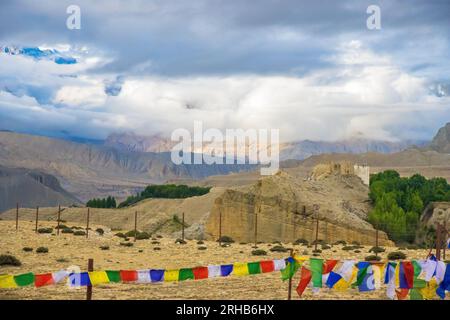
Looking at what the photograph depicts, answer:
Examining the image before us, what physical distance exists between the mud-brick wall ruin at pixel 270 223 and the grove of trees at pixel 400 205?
4.19 m

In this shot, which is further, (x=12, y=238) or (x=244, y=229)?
(x=244, y=229)

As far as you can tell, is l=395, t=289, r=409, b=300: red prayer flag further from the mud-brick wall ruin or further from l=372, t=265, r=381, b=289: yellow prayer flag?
the mud-brick wall ruin

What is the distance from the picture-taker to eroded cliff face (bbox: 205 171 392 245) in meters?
47.6

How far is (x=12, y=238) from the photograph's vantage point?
31.9 m

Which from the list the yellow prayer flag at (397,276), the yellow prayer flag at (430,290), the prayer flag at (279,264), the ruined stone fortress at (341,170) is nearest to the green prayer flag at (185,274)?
the prayer flag at (279,264)

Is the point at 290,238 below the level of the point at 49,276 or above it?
below

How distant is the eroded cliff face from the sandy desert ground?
1407 centimetres

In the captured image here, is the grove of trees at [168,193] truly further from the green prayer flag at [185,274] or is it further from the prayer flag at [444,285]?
the green prayer flag at [185,274]

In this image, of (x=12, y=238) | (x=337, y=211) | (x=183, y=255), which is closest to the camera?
(x=183, y=255)

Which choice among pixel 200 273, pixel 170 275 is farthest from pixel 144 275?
pixel 200 273
